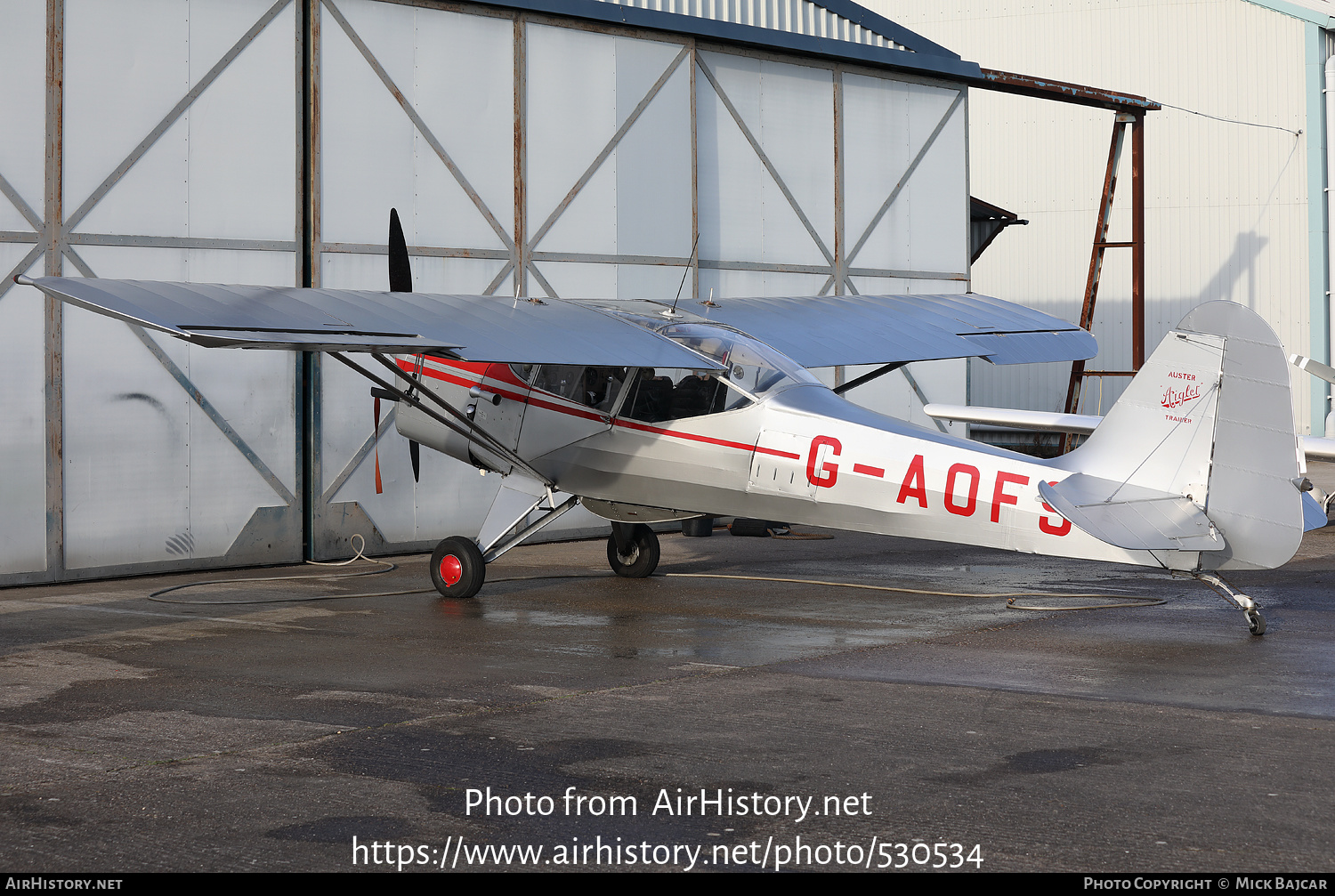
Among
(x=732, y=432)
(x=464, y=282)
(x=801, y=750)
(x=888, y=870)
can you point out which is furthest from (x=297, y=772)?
(x=464, y=282)

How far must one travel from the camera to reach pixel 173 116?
13383 millimetres

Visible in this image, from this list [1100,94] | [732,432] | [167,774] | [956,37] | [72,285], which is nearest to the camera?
[167,774]

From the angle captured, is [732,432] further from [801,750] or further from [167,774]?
[167,774]

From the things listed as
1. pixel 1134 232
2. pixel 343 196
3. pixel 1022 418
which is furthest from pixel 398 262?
pixel 1134 232

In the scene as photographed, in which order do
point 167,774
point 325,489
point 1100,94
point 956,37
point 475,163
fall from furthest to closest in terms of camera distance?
point 956,37, point 1100,94, point 475,163, point 325,489, point 167,774

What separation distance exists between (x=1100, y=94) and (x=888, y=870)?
1920 centimetres

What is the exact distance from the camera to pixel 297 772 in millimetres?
5754

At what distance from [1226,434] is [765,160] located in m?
10.9

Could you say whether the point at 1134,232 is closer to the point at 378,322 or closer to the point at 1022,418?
the point at 1022,418

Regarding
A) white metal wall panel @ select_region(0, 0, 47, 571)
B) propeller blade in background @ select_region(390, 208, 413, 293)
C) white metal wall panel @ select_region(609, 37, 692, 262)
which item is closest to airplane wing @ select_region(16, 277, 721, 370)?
propeller blade in background @ select_region(390, 208, 413, 293)

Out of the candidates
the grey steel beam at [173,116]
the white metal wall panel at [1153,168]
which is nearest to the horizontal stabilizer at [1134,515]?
the grey steel beam at [173,116]

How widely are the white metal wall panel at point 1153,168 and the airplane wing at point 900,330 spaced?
15602 millimetres

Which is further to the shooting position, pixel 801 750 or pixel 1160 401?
pixel 1160 401

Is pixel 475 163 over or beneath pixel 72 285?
over
